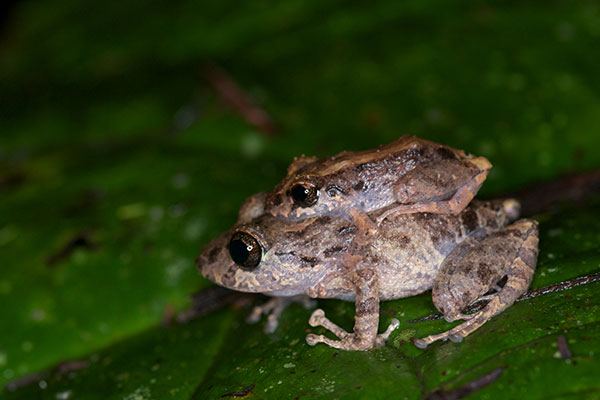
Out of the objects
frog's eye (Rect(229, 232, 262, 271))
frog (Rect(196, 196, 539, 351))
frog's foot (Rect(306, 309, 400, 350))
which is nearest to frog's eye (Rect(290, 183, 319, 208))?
frog (Rect(196, 196, 539, 351))

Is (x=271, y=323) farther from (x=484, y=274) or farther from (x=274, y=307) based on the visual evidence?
(x=484, y=274)

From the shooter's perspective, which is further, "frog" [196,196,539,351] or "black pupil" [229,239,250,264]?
"black pupil" [229,239,250,264]

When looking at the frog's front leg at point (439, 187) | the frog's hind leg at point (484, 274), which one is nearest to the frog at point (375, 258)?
the frog's hind leg at point (484, 274)

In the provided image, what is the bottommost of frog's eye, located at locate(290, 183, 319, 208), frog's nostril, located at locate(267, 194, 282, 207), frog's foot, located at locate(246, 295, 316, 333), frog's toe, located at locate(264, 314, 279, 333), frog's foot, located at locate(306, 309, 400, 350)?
frog's foot, located at locate(306, 309, 400, 350)

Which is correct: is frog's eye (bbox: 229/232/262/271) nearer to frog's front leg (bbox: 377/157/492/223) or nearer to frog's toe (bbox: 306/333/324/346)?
frog's toe (bbox: 306/333/324/346)

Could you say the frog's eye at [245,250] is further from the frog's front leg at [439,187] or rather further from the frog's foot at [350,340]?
the frog's front leg at [439,187]

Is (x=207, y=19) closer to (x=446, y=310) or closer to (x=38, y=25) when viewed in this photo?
(x=38, y=25)

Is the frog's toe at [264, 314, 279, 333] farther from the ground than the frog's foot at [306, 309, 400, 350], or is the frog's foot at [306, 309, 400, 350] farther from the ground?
the frog's toe at [264, 314, 279, 333]

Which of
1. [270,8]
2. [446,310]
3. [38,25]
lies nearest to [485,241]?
[446,310]
